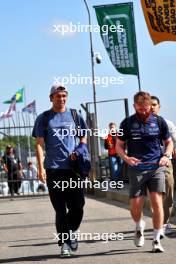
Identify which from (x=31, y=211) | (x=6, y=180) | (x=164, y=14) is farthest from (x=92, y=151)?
(x=164, y=14)

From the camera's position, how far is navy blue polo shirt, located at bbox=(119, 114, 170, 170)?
25.8ft

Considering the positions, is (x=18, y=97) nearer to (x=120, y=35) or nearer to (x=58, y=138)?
(x=120, y=35)

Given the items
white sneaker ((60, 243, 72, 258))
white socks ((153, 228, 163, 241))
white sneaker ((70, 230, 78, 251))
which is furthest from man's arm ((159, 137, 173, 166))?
white sneaker ((60, 243, 72, 258))

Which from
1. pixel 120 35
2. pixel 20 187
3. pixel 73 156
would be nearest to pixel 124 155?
pixel 73 156

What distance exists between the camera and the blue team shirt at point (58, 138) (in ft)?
25.8

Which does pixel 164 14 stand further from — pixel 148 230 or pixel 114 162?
pixel 114 162

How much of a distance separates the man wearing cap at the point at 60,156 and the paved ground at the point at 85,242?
0.37m

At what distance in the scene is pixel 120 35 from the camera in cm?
1969

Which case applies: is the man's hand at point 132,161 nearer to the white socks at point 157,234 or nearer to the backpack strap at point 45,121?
the white socks at point 157,234

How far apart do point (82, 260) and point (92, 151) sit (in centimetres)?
1425

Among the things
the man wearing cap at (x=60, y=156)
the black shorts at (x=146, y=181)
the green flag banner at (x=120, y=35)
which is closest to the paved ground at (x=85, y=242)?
the man wearing cap at (x=60, y=156)

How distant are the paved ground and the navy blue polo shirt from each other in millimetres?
949

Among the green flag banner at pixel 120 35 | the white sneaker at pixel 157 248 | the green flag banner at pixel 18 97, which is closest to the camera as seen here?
the white sneaker at pixel 157 248

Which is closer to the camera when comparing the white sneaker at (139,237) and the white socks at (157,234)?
the white socks at (157,234)
